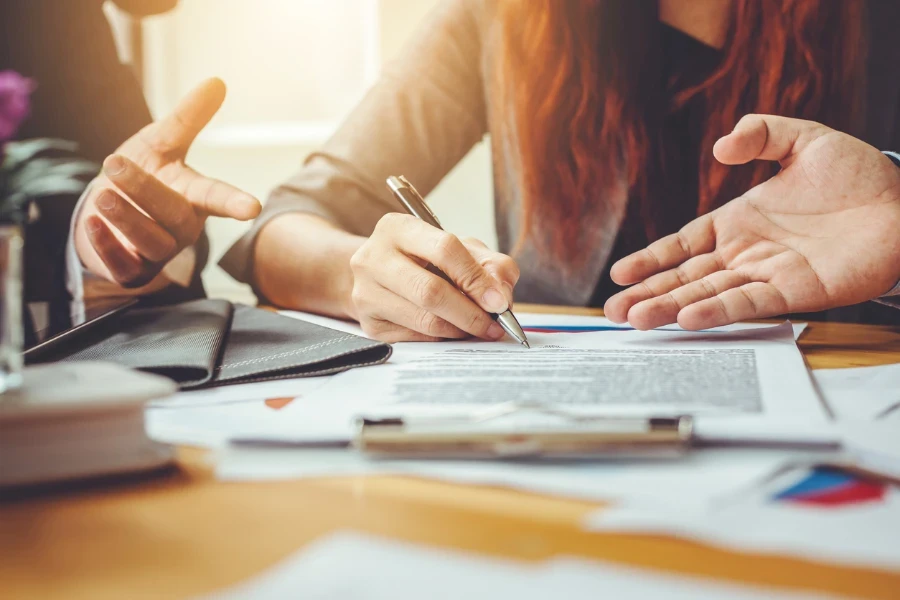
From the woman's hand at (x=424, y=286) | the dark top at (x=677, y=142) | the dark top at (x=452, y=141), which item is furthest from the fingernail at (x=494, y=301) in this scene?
the dark top at (x=677, y=142)

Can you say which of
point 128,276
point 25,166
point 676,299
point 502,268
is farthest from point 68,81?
point 676,299

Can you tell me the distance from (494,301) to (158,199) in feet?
1.04

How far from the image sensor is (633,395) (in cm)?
39

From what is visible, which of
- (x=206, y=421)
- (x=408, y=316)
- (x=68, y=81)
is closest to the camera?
(x=206, y=421)

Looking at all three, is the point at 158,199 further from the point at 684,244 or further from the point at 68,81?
the point at 68,81

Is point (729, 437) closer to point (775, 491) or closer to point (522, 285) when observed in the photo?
point (775, 491)

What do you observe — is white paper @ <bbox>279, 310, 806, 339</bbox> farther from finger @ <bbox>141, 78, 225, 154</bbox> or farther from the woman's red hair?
the woman's red hair

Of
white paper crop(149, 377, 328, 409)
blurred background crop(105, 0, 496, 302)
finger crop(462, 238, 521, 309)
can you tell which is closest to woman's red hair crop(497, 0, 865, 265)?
finger crop(462, 238, 521, 309)

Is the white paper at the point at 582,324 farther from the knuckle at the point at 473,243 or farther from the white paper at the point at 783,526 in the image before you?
the white paper at the point at 783,526

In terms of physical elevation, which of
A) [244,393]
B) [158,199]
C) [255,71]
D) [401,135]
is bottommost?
[244,393]

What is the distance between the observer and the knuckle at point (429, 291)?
1.88 feet

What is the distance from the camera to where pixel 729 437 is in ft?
1.02

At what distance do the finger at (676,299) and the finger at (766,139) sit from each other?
0.33 feet

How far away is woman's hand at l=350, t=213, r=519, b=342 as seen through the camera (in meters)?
0.58
